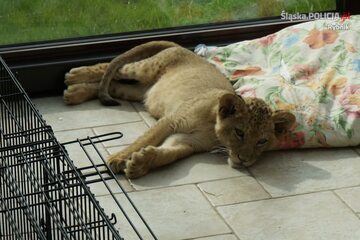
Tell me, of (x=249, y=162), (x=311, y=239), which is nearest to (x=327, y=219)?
(x=311, y=239)

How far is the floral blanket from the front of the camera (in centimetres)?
465

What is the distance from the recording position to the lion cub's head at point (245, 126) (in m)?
4.44

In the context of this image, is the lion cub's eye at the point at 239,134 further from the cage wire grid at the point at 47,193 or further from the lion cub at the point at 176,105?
the cage wire grid at the point at 47,193

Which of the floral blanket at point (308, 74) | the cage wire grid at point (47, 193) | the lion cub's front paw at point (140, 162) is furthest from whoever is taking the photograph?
the floral blanket at point (308, 74)

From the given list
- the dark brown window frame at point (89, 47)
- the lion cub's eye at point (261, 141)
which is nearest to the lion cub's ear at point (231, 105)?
the lion cub's eye at point (261, 141)

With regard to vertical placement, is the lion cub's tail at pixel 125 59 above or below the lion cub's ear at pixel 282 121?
above

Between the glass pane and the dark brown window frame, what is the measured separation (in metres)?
0.04

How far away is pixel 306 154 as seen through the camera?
4629 millimetres

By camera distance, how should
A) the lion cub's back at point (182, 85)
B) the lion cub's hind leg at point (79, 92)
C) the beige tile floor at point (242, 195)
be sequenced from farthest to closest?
the lion cub's hind leg at point (79, 92)
the lion cub's back at point (182, 85)
the beige tile floor at point (242, 195)

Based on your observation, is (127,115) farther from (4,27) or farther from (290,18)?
(290,18)

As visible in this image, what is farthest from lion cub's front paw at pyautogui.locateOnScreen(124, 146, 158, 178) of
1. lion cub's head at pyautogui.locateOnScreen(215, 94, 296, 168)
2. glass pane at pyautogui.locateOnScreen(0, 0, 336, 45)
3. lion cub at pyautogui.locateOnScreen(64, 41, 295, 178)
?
glass pane at pyautogui.locateOnScreen(0, 0, 336, 45)

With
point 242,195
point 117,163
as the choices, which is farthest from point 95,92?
point 242,195

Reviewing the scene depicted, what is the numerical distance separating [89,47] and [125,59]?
27 cm

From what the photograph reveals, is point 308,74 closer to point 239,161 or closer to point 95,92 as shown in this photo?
point 239,161
